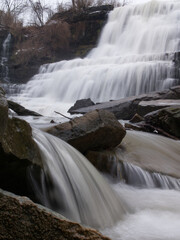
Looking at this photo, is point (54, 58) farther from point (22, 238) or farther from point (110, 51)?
point (22, 238)

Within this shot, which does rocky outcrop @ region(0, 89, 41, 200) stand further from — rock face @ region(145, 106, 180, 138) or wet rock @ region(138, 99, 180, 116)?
wet rock @ region(138, 99, 180, 116)

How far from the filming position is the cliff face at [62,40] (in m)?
18.5

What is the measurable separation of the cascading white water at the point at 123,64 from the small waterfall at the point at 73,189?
25.1 feet

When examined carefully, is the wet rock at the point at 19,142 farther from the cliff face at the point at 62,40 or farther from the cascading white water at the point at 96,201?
the cliff face at the point at 62,40

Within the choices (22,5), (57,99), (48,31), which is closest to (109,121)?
(57,99)

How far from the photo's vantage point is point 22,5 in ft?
79.4

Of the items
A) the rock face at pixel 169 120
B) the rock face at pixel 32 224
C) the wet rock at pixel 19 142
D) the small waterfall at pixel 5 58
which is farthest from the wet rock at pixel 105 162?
the small waterfall at pixel 5 58

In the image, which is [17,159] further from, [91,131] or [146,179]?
[146,179]

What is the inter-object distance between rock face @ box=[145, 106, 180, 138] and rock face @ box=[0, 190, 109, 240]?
158 inches

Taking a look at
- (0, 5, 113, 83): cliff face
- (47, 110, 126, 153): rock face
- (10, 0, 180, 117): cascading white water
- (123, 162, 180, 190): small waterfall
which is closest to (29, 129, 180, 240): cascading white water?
(123, 162, 180, 190): small waterfall

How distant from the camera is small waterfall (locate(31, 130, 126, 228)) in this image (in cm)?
208

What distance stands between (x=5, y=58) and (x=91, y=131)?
17.3 m

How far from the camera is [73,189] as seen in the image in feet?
7.57

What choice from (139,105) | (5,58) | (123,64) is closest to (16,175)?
(139,105)
